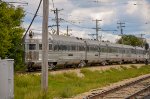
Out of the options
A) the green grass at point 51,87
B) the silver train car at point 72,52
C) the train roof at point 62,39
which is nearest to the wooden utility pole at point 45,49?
the green grass at point 51,87

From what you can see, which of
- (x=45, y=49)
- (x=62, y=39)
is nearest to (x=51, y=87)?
(x=45, y=49)

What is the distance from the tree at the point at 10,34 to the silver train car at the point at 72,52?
2.38m

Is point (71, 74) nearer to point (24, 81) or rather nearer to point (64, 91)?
point (24, 81)

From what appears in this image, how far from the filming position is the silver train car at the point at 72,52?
1503 inches

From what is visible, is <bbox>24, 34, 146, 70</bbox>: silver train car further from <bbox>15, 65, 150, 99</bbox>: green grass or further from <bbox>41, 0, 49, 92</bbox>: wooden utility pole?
<bbox>41, 0, 49, 92</bbox>: wooden utility pole

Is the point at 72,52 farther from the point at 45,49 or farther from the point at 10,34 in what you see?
the point at 45,49

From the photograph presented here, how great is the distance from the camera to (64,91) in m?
23.1

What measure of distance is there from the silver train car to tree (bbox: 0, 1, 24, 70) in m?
2.38

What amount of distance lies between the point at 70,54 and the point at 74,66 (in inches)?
224

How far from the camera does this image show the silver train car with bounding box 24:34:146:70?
125 ft

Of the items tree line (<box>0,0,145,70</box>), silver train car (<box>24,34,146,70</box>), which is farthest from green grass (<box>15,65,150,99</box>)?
tree line (<box>0,0,145,70</box>)

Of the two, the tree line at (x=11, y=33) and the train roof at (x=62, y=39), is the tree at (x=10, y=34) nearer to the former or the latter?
the tree line at (x=11, y=33)

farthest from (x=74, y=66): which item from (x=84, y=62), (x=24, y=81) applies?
(x=24, y=81)

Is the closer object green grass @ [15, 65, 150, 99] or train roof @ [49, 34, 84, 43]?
green grass @ [15, 65, 150, 99]
